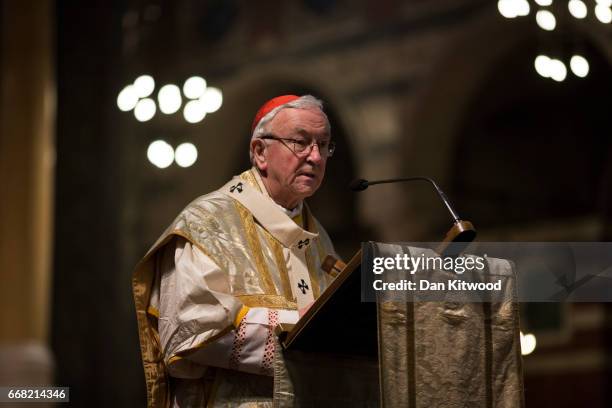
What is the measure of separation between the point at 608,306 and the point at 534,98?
2874mm

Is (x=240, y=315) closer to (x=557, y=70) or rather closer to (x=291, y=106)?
(x=291, y=106)

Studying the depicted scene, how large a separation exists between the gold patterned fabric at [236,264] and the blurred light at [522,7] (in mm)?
3783

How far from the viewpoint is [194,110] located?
9.22 meters

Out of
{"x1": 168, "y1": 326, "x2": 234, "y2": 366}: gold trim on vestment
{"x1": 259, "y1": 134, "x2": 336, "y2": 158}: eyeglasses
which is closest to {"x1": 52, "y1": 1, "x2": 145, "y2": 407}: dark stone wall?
{"x1": 259, "y1": 134, "x2": 336, "y2": 158}: eyeglasses

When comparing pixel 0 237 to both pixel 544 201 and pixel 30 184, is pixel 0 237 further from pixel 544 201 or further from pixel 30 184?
pixel 544 201

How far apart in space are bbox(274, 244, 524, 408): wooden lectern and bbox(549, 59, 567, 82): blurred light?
12.9 ft

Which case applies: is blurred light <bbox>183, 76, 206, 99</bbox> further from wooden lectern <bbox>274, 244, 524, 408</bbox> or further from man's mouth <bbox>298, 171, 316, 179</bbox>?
wooden lectern <bbox>274, 244, 524, 408</bbox>

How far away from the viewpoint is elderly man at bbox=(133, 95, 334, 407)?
4133 millimetres

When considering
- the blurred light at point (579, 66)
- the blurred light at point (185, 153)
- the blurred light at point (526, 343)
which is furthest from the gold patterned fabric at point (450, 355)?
the blurred light at point (185, 153)

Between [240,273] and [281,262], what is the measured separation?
25cm

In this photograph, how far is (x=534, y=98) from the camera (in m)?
12.8

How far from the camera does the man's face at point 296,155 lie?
15.0 feet

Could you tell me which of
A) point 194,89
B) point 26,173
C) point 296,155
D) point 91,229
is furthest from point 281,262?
point 26,173

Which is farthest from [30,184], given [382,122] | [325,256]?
[325,256]
